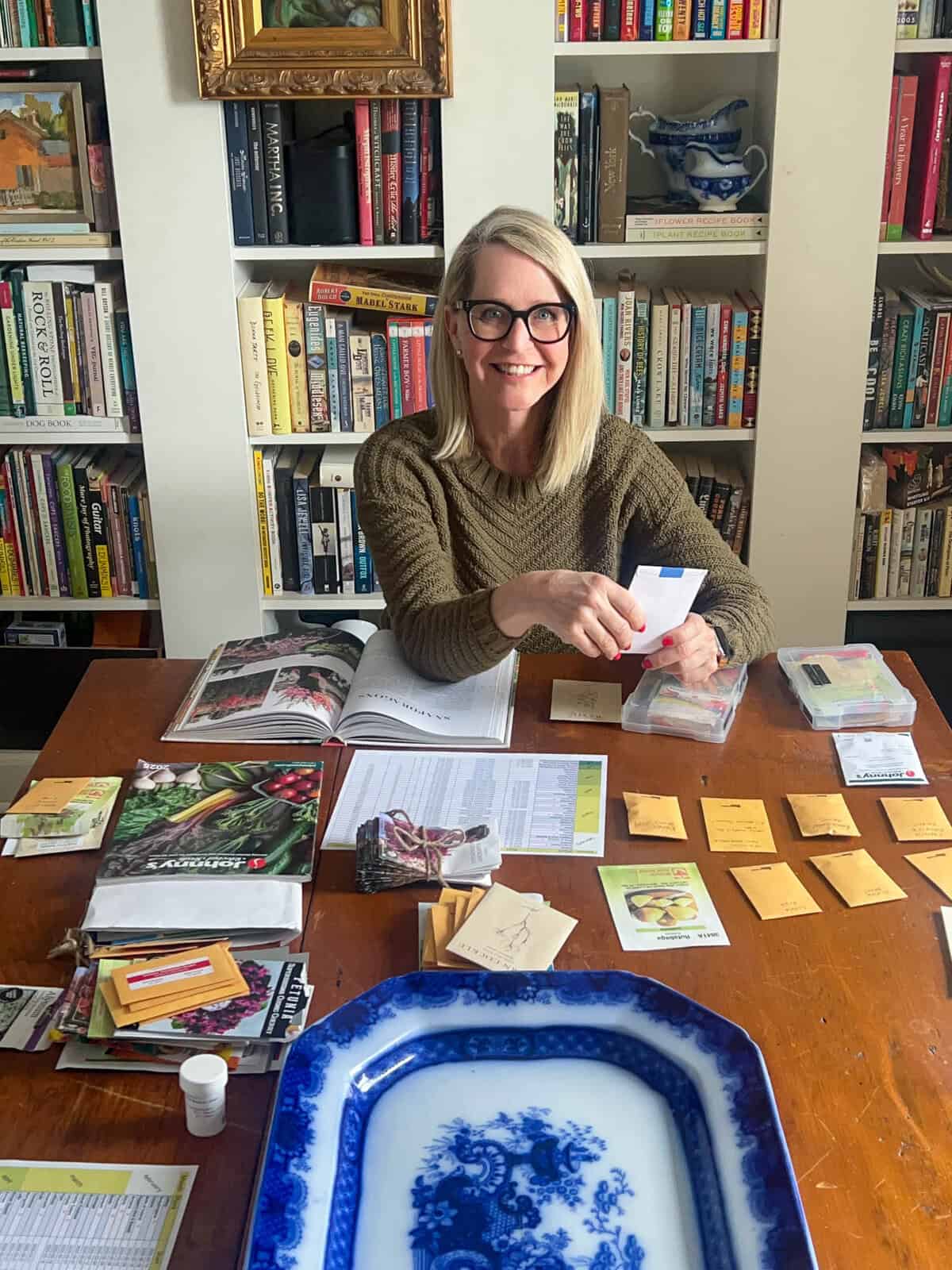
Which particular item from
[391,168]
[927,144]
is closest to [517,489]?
[391,168]

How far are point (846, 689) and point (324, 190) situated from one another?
1440 mm

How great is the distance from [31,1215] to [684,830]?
73 cm

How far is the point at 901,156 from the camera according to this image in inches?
99.6

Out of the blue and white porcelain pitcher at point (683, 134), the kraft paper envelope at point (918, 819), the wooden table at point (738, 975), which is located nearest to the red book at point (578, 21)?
the blue and white porcelain pitcher at point (683, 134)

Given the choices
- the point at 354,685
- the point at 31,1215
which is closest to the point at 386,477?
the point at 354,685

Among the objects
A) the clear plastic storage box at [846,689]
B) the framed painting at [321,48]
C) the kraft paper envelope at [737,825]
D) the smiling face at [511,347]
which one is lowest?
the kraft paper envelope at [737,825]

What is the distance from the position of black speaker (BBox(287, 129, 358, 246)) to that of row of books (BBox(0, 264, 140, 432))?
1.30 feet

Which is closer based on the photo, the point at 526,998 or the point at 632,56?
the point at 526,998

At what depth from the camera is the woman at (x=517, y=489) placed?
1.71 meters

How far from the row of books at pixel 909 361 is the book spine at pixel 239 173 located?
4.03 feet

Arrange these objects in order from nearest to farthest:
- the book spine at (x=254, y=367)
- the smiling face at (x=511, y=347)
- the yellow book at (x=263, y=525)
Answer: the smiling face at (x=511, y=347), the book spine at (x=254, y=367), the yellow book at (x=263, y=525)

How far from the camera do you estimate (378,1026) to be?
Answer: 1110 mm

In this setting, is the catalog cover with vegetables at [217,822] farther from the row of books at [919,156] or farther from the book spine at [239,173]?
the row of books at [919,156]

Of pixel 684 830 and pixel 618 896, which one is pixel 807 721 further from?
pixel 618 896
